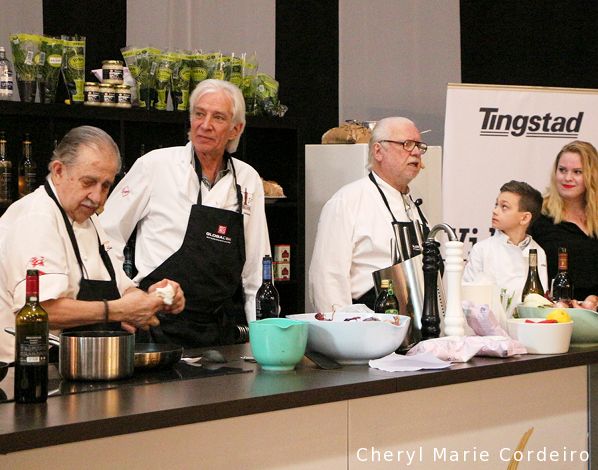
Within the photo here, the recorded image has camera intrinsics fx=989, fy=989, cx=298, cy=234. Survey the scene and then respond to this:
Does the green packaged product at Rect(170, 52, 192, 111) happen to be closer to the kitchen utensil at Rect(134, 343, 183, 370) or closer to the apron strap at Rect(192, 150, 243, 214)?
the apron strap at Rect(192, 150, 243, 214)

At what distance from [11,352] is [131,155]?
2.35m

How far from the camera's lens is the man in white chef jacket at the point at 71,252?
105 inches

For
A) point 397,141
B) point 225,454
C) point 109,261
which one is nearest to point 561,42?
point 397,141

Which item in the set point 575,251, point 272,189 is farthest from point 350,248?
point 575,251

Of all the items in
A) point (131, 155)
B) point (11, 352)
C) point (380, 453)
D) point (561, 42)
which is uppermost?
point (561, 42)

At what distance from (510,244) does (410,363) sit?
2125mm

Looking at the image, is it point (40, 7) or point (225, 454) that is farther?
point (40, 7)

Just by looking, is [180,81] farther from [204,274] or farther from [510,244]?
[510,244]

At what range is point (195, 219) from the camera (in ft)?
12.8

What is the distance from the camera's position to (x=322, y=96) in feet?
19.7

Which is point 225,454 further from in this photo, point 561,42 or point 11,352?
point 561,42

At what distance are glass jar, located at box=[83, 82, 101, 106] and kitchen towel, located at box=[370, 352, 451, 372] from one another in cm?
248

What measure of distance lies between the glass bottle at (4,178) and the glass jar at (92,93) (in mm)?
421

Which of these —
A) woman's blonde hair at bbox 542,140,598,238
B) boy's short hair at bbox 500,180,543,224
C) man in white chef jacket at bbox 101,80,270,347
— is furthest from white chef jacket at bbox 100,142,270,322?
woman's blonde hair at bbox 542,140,598,238
